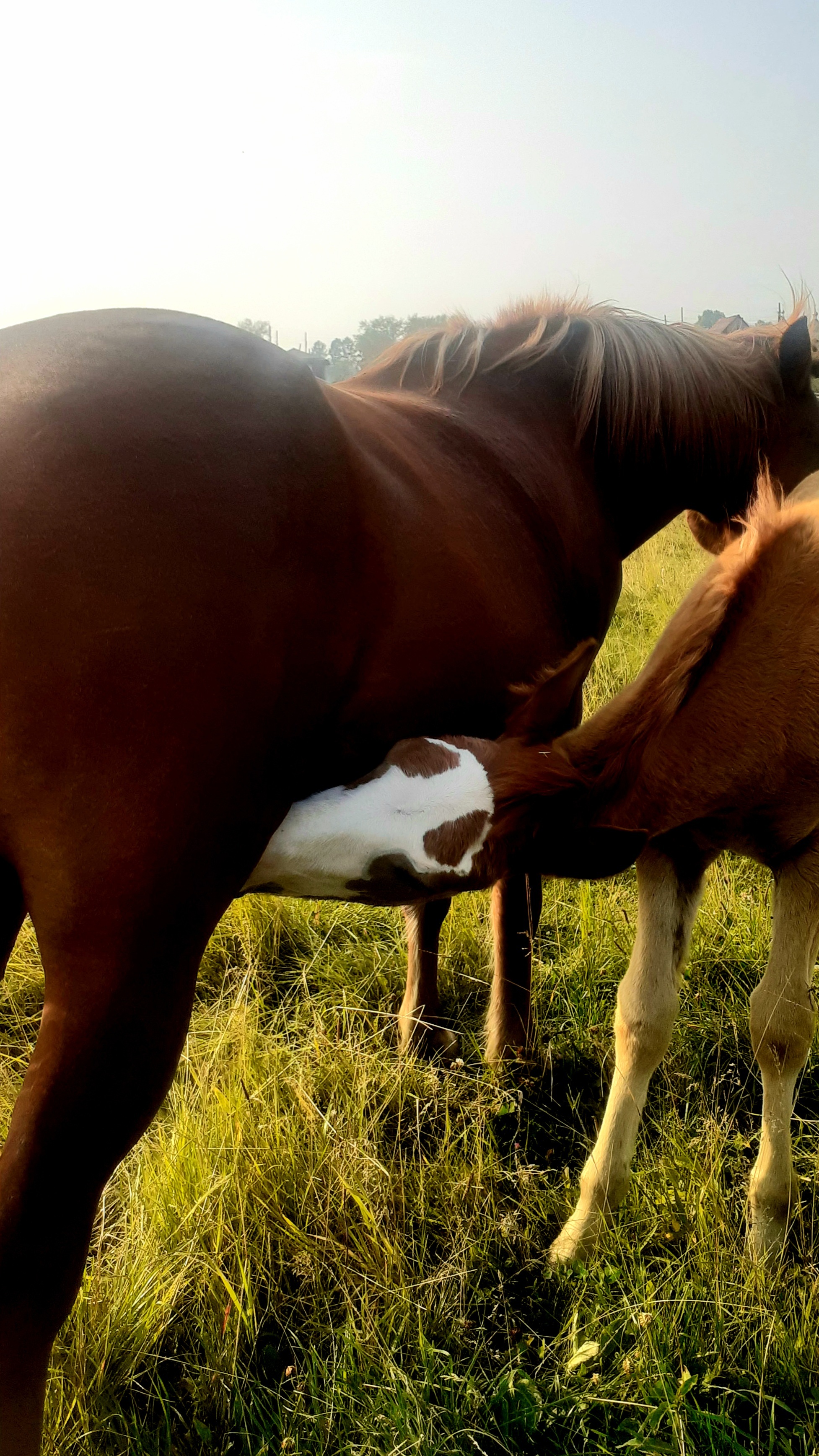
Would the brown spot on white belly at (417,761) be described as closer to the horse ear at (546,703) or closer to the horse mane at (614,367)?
the horse ear at (546,703)

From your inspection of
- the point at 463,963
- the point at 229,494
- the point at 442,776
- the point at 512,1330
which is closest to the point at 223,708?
the point at 229,494

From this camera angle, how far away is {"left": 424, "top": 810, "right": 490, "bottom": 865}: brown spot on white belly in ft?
4.95

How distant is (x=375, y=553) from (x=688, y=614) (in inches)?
27.2

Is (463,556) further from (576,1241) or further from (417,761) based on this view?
(576,1241)

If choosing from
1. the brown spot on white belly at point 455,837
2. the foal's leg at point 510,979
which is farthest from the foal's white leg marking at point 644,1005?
the brown spot on white belly at point 455,837

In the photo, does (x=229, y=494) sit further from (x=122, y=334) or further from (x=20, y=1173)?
(x=20, y=1173)

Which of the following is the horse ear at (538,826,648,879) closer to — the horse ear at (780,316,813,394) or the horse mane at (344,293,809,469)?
the horse mane at (344,293,809,469)

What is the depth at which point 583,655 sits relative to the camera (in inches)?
65.1

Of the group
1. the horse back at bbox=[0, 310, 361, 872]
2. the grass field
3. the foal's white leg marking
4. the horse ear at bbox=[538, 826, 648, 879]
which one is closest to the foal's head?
the horse ear at bbox=[538, 826, 648, 879]

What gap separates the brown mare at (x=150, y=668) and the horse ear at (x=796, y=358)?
5.52ft

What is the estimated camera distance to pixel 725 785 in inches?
71.7

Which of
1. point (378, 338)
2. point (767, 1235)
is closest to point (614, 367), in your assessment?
point (378, 338)

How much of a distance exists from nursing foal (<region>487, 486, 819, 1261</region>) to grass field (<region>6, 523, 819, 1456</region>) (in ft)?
0.41

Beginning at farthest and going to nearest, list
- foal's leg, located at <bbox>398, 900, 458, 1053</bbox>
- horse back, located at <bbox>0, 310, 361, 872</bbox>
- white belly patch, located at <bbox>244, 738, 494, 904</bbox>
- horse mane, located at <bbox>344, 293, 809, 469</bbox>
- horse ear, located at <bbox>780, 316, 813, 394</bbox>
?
horse ear, located at <bbox>780, 316, 813, 394</bbox> < foal's leg, located at <bbox>398, 900, 458, 1053</bbox> < horse mane, located at <bbox>344, 293, 809, 469</bbox> < white belly patch, located at <bbox>244, 738, 494, 904</bbox> < horse back, located at <bbox>0, 310, 361, 872</bbox>
